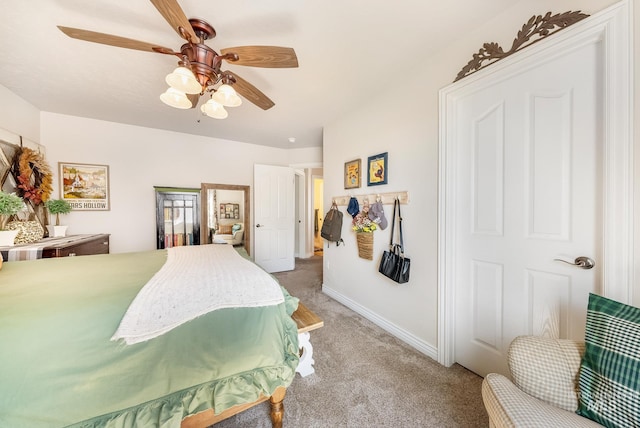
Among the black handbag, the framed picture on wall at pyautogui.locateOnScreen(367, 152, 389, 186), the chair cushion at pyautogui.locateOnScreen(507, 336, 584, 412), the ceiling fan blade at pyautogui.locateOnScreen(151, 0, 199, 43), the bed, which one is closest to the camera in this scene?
the bed

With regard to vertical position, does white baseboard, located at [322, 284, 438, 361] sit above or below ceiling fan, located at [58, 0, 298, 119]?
below

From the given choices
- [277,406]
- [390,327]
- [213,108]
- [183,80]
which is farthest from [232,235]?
[277,406]

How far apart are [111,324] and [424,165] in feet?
6.95

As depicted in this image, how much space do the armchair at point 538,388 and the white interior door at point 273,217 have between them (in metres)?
3.62

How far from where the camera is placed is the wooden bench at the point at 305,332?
1350 millimetres

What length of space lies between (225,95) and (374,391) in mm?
2120

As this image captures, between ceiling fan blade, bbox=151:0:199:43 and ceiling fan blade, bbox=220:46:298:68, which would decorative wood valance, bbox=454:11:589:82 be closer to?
ceiling fan blade, bbox=220:46:298:68

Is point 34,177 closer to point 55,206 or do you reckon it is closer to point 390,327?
point 55,206

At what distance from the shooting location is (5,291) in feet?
3.43

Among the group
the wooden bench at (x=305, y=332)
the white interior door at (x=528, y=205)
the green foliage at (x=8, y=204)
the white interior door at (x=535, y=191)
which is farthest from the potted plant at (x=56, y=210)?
the white interior door at (x=528, y=205)

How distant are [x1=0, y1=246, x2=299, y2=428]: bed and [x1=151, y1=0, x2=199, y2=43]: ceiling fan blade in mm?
1317

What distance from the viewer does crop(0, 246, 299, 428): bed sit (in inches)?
27.9

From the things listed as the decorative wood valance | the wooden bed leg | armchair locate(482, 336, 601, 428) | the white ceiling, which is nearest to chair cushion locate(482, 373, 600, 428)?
armchair locate(482, 336, 601, 428)

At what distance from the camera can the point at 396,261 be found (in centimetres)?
204
